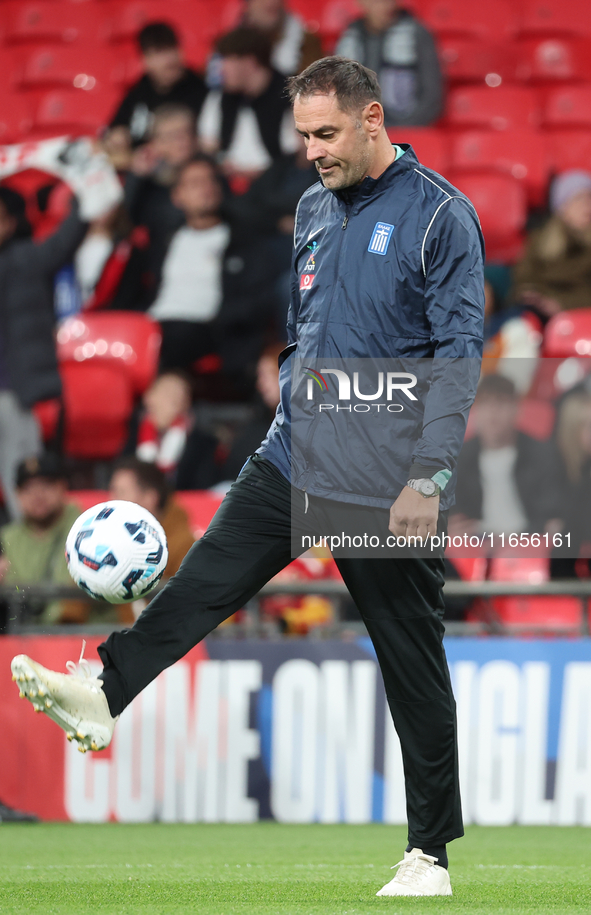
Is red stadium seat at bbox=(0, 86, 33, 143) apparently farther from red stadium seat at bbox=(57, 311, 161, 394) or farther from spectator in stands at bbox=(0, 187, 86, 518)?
red stadium seat at bbox=(57, 311, 161, 394)

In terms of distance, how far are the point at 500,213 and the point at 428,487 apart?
698cm

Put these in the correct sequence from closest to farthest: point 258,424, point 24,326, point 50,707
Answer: point 50,707 < point 258,424 < point 24,326

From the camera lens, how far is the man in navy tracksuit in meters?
3.29

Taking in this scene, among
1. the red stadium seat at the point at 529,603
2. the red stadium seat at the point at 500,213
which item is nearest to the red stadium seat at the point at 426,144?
the red stadium seat at the point at 500,213

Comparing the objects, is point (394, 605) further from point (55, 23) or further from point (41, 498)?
point (55, 23)

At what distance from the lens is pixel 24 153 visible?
384 inches

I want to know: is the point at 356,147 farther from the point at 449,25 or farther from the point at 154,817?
the point at 449,25

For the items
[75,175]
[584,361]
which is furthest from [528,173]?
[75,175]

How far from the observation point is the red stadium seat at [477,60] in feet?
36.0

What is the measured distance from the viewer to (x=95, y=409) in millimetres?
8344

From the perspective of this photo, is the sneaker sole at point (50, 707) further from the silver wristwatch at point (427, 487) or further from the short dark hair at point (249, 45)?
the short dark hair at point (249, 45)

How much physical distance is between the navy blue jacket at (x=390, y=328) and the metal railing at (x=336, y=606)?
2.48 metres

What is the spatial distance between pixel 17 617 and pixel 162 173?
393 centimetres

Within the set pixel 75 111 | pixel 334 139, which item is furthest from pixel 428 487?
pixel 75 111
